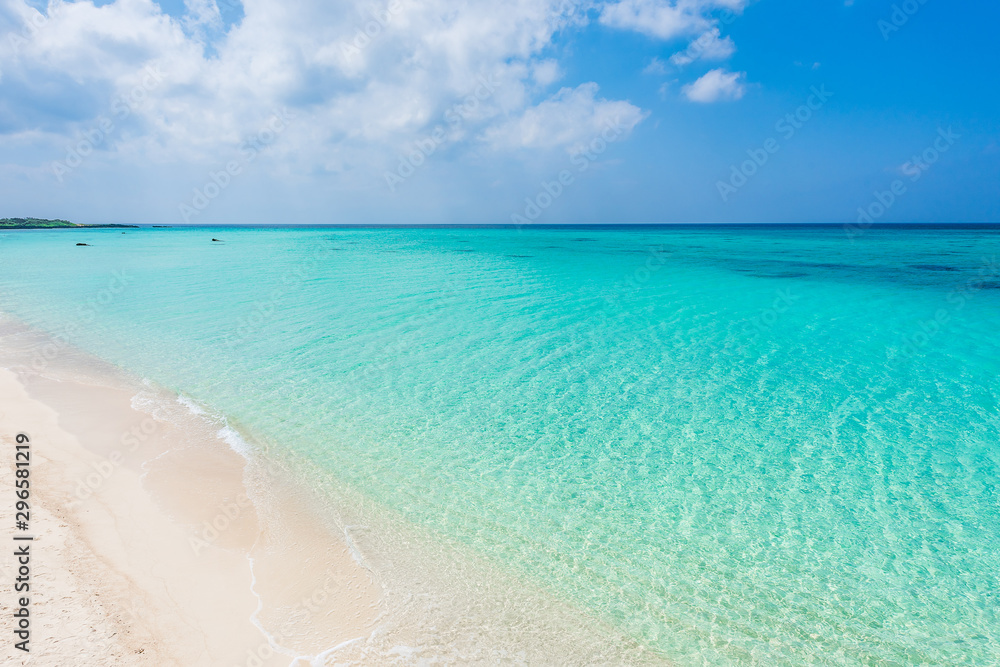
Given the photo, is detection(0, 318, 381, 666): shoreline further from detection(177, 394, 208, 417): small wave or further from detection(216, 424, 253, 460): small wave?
detection(177, 394, 208, 417): small wave

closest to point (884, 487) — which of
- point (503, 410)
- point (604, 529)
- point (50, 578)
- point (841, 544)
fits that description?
point (841, 544)

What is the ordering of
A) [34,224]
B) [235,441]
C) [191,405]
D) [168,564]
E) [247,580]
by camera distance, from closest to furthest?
1. [247,580]
2. [168,564]
3. [235,441]
4. [191,405]
5. [34,224]

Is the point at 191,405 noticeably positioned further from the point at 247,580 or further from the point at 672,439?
the point at 672,439

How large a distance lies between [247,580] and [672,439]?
638 cm

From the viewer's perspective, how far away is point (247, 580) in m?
4.92

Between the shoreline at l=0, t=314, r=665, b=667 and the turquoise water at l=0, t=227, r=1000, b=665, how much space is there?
0.52 meters

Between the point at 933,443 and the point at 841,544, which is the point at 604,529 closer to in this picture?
the point at 841,544

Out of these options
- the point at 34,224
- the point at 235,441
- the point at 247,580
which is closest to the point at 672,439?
the point at 247,580

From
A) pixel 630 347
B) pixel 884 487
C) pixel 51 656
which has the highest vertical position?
pixel 630 347

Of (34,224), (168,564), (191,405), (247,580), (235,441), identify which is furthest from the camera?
(34,224)

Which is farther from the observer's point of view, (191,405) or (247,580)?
(191,405)

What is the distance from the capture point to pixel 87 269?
113 ft

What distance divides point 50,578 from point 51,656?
1190 millimetres

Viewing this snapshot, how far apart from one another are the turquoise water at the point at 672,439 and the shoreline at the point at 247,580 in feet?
1.72
